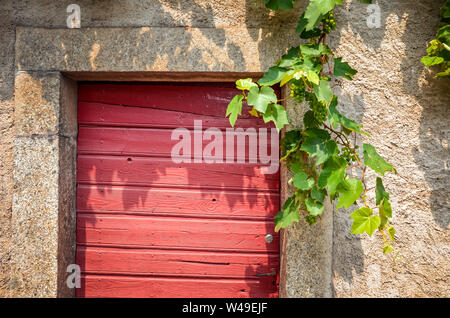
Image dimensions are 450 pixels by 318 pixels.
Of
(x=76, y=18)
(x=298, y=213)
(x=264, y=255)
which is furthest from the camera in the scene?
(x=264, y=255)

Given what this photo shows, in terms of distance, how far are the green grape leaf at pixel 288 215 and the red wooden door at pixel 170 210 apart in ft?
0.93

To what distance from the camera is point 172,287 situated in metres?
2.13

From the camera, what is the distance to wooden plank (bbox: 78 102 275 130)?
2125 millimetres

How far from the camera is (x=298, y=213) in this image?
1.85 m

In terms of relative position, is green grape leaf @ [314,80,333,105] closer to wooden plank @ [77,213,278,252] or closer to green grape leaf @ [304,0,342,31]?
green grape leaf @ [304,0,342,31]

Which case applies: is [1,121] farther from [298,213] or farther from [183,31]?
[298,213]

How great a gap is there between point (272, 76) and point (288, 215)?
0.78m

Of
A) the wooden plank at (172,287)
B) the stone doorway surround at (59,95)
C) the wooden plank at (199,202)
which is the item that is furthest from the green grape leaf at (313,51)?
the wooden plank at (172,287)

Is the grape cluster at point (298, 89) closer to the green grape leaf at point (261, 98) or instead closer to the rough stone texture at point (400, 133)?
the green grape leaf at point (261, 98)

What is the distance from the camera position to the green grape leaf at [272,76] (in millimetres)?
1614

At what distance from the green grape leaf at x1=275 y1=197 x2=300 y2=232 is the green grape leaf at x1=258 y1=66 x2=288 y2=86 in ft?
2.23

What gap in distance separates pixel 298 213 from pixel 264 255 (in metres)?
0.46

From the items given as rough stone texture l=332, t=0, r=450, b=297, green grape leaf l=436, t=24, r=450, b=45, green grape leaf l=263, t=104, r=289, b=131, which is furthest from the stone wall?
green grape leaf l=263, t=104, r=289, b=131
